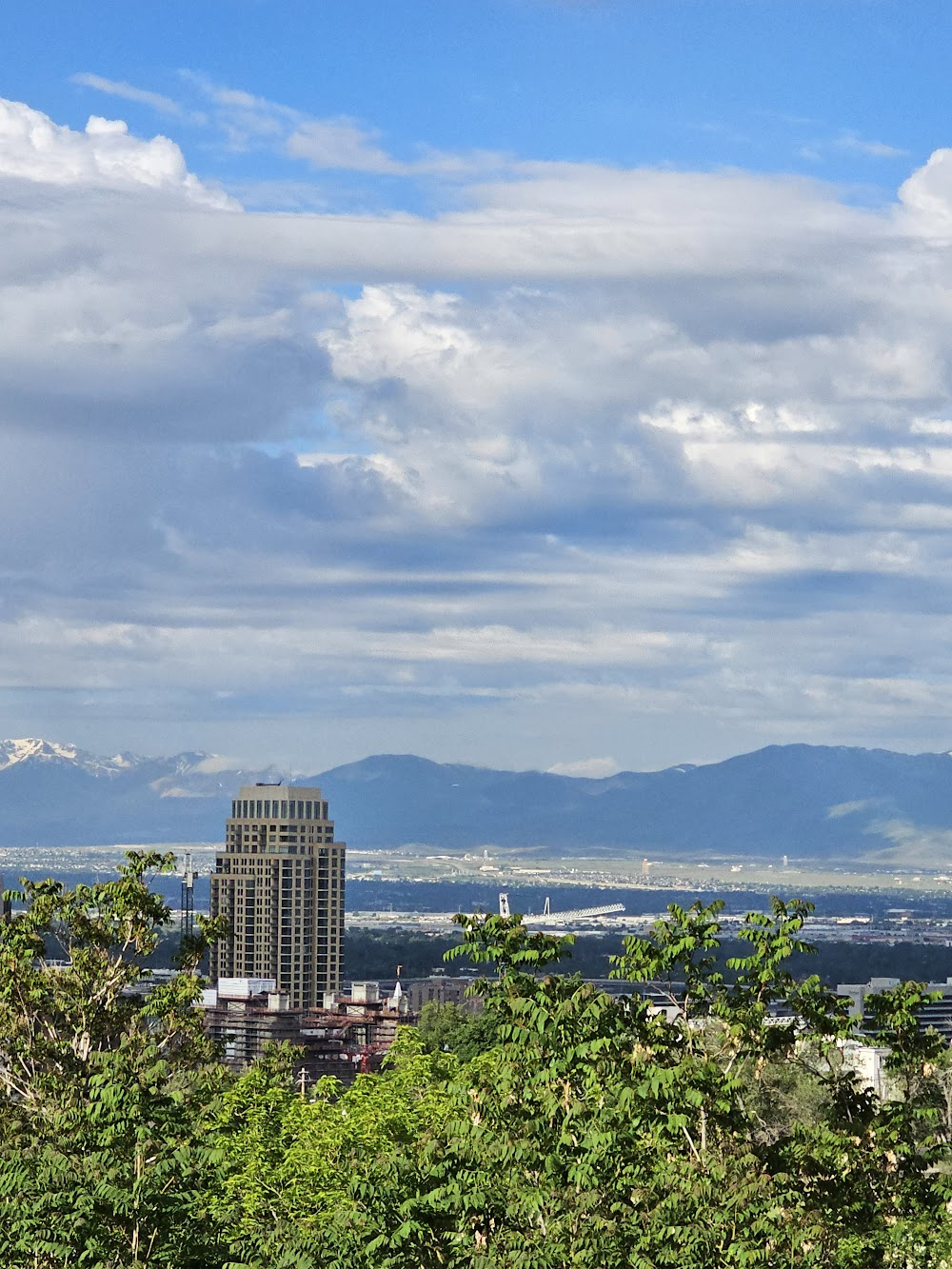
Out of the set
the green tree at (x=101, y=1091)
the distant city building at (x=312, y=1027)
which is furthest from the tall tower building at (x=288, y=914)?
the green tree at (x=101, y=1091)

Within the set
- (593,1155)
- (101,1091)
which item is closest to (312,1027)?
(101,1091)

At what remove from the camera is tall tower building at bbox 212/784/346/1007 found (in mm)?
176250

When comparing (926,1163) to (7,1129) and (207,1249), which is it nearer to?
(207,1249)

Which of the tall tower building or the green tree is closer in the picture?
the green tree

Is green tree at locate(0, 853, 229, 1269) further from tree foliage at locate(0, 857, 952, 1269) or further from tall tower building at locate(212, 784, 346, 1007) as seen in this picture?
tall tower building at locate(212, 784, 346, 1007)

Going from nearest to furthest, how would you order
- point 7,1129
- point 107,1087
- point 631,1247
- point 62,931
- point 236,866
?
1. point 631,1247
2. point 107,1087
3. point 7,1129
4. point 62,931
5. point 236,866

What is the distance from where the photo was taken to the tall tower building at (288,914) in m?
176

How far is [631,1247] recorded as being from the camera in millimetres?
18141

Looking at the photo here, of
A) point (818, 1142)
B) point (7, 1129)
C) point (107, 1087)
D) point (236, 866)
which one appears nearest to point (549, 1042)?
point (818, 1142)

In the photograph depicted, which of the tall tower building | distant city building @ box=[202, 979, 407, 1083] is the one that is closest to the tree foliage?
distant city building @ box=[202, 979, 407, 1083]

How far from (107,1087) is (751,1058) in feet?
20.7

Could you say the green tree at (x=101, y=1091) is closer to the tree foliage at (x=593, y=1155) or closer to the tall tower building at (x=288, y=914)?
the tree foliage at (x=593, y=1155)

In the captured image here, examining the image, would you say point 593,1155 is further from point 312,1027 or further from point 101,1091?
point 312,1027

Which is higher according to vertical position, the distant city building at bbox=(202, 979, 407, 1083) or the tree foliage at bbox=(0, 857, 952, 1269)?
the tree foliage at bbox=(0, 857, 952, 1269)
